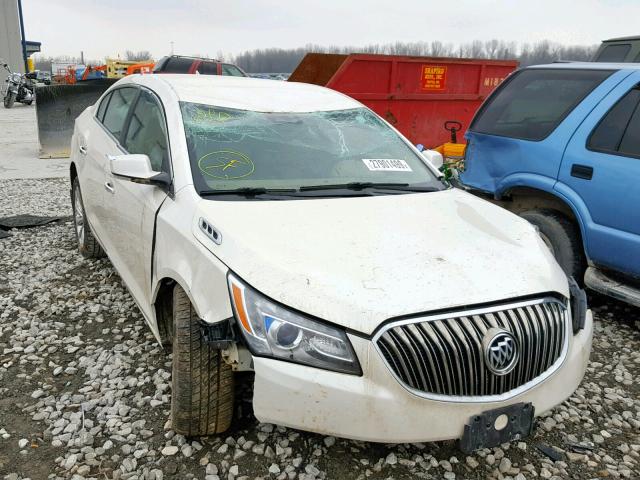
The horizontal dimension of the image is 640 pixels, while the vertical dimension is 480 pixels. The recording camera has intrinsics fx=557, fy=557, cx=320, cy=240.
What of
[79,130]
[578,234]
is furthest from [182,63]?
[578,234]

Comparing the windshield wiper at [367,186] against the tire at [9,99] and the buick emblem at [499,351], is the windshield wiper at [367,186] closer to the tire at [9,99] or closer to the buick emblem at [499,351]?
the buick emblem at [499,351]

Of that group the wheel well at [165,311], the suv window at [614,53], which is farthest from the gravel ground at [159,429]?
the suv window at [614,53]

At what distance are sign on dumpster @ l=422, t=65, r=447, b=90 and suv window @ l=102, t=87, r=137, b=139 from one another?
6.44 meters

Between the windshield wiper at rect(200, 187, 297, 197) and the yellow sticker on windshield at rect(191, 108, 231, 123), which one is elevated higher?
the yellow sticker on windshield at rect(191, 108, 231, 123)

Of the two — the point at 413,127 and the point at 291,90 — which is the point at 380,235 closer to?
the point at 291,90

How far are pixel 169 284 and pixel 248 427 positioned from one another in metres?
0.81

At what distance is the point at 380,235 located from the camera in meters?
2.55

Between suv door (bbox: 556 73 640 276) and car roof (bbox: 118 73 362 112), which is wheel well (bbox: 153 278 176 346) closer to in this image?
car roof (bbox: 118 73 362 112)

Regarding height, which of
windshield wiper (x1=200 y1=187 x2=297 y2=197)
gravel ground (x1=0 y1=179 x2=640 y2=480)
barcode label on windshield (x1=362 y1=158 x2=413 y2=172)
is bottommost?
gravel ground (x1=0 y1=179 x2=640 y2=480)

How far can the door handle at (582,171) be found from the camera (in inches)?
152

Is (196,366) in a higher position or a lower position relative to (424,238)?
lower

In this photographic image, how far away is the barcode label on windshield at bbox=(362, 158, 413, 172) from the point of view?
3.29m

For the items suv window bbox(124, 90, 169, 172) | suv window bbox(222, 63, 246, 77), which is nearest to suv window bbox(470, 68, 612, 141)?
suv window bbox(124, 90, 169, 172)

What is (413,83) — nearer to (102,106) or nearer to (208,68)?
(102,106)
